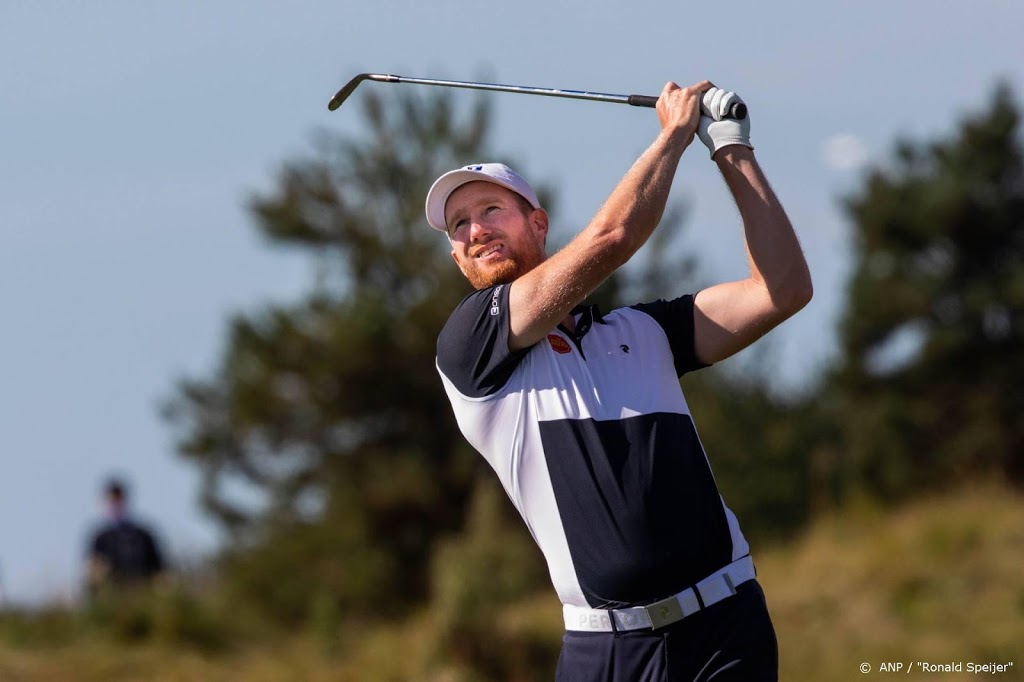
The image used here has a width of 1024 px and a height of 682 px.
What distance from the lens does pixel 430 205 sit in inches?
188

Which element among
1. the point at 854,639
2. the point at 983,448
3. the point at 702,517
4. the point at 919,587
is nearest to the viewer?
the point at 702,517

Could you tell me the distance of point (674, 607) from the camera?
4.17 meters

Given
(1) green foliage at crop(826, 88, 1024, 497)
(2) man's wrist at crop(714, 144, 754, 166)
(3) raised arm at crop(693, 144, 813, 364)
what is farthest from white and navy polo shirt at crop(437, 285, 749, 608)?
(1) green foliage at crop(826, 88, 1024, 497)

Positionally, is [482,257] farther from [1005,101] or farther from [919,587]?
[1005,101]

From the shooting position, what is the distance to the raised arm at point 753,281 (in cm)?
440

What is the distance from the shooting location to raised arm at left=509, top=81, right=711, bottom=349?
13.5ft

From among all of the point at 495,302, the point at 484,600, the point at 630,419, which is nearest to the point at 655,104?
the point at 495,302

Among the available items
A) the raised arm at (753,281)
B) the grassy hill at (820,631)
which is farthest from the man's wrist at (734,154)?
the grassy hill at (820,631)

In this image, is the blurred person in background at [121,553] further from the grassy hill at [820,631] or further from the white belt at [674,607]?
the white belt at [674,607]

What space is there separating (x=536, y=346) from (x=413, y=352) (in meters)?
19.7

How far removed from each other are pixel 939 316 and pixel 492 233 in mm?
20328

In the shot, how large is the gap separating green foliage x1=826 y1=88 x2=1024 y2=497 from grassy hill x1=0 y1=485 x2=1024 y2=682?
2.95m

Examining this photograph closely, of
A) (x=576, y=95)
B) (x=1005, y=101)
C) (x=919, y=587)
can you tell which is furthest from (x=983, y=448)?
(x=576, y=95)

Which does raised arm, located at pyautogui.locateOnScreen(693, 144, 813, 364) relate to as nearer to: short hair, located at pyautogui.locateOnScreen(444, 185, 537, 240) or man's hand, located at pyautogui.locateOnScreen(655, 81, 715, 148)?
man's hand, located at pyautogui.locateOnScreen(655, 81, 715, 148)
